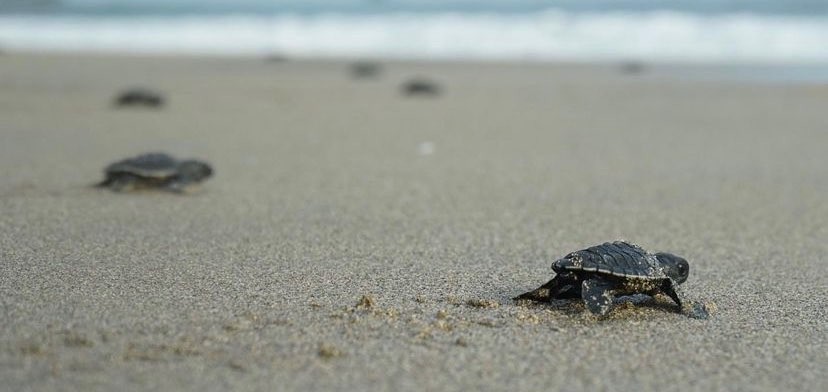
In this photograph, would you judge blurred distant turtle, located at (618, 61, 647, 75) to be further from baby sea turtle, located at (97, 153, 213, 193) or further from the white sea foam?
baby sea turtle, located at (97, 153, 213, 193)

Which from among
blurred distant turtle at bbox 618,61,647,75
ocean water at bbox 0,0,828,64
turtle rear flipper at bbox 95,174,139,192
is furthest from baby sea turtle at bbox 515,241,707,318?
ocean water at bbox 0,0,828,64

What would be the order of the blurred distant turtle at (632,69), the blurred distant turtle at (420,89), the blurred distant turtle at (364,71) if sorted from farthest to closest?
the blurred distant turtle at (632,69)
the blurred distant turtle at (364,71)
the blurred distant turtle at (420,89)

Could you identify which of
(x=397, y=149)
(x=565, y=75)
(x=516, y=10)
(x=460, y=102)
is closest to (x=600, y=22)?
(x=516, y=10)

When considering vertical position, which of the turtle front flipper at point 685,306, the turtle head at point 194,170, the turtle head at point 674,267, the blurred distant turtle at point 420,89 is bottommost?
the turtle front flipper at point 685,306

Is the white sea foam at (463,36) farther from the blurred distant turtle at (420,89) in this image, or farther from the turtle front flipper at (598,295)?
the turtle front flipper at (598,295)

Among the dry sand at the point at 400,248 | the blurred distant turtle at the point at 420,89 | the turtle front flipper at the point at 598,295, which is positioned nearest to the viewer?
the dry sand at the point at 400,248

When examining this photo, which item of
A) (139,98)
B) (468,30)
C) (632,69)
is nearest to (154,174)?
(139,98)

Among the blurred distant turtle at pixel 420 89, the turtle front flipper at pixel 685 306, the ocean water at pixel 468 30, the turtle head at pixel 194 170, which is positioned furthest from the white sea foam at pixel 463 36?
the turtle front flipper at pixel 685 306
